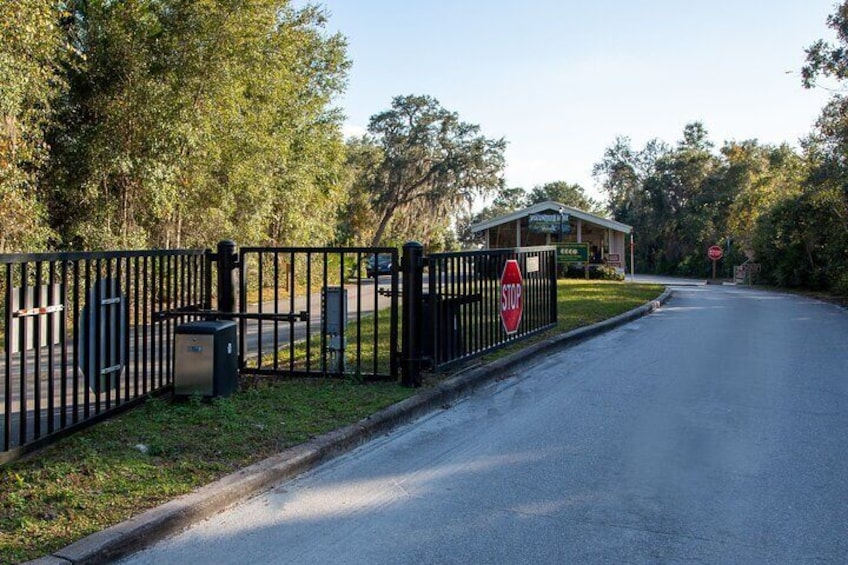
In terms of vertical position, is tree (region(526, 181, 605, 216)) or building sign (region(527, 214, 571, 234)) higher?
tree (region(526, 181, 605, 216))

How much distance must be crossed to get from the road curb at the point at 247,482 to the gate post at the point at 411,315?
0.31 m

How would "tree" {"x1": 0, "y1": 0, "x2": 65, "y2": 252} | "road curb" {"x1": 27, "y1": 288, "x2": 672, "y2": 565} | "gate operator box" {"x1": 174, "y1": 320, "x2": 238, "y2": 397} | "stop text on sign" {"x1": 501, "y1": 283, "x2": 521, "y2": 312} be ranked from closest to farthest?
"road curb" {"x1": 27, "y1": 288, "x2": 672, "y2": 565}
"gate operator box" {"x1": 174, "y1": 320, "x2": 238, "y2": 397}
"stop text on sign" {"x1": 501, "y1": 283, "x2": 521, "y2": 312}
"tree" {"x1": 0, "y1": 0, "x2": 65, "y2": 252}

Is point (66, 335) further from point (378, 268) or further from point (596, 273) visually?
point (596, 273)

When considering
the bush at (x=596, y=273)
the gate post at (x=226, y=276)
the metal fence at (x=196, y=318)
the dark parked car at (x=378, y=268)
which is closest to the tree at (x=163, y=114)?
the dark parked car at (x=378, y=268)

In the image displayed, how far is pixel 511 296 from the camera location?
10062 millimetres

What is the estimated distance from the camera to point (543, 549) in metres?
3.99

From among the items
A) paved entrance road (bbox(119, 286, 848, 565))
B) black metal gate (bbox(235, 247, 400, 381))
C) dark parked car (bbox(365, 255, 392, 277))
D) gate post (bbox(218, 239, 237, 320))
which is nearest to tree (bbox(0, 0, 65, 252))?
black metal gate (bbox(235, 247, 400, 381))

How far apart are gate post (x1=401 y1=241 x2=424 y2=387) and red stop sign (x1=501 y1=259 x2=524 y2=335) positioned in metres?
2.29

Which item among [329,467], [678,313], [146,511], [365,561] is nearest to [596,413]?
[329,467]

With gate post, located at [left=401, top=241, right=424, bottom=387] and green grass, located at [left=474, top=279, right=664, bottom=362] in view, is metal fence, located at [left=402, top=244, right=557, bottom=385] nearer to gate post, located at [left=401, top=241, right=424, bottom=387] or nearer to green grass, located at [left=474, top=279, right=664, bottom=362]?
gate post, located at [left=401, top=241, right=424, bottom=387]

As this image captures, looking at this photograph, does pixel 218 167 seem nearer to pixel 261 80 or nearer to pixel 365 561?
pixel 261 80

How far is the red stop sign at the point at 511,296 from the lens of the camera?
979 centimetres

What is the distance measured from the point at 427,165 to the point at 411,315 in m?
36.9

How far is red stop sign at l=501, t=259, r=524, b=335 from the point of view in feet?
32.1
